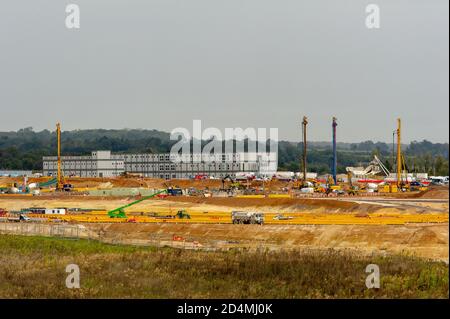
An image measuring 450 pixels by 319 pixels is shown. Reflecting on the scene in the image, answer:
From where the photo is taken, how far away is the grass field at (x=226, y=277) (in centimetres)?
3109

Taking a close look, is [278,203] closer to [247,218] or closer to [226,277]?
[247,218]

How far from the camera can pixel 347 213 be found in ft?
284

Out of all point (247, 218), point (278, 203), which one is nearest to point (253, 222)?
point (247, 218)

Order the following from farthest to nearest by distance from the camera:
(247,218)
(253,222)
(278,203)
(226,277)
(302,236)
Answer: (278,203), (247,218), (253,222), (302,236), (226,277)

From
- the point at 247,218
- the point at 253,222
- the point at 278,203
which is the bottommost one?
the point at 278,203

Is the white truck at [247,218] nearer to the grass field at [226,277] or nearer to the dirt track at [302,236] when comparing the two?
the dirt track at [302,236]

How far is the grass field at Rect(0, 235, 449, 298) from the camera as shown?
3109 centimetres

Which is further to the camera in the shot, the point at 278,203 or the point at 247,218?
the point at 278,203

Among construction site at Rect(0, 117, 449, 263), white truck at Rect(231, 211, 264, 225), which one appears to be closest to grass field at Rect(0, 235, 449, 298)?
construction site at Rect(0, 117, 449, 263)

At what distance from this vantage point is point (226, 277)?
34.8 metres

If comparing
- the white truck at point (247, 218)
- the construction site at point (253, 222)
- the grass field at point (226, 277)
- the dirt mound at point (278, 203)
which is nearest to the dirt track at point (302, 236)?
the construction site at point (253, 222)
